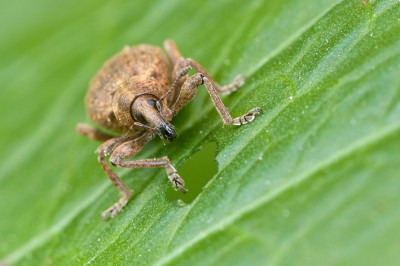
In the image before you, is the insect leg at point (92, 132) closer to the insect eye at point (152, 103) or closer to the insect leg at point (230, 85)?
the insect eye at point (152, 103)

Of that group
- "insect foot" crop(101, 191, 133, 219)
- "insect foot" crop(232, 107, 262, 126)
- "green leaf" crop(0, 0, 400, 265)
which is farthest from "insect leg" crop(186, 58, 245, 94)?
"insect foot" crop(101, 191, 133, 219)

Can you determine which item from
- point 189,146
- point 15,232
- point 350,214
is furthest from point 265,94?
point 15,232

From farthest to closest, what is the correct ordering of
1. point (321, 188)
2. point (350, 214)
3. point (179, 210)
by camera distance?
point (179, 210) → point (321, 188) → point (350, 214)

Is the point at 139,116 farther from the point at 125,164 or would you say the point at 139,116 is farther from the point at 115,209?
the point at 115,209

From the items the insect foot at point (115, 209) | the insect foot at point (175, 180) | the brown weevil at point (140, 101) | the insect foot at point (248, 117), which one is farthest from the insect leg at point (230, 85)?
the insect foot at point (115, 209)

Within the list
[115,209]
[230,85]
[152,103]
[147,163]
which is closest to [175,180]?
[147,163]

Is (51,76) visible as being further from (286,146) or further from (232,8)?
(286,146)
